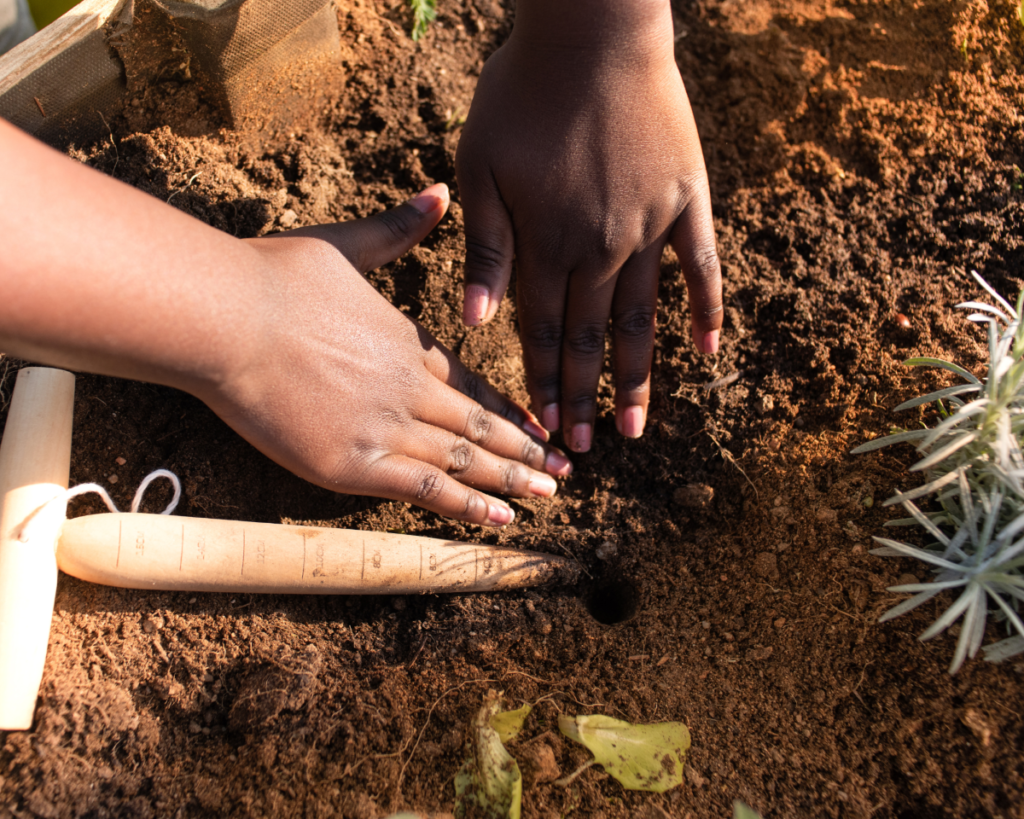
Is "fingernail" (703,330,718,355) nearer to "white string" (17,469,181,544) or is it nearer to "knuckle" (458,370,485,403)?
"knuckle" (458,370,485,403)

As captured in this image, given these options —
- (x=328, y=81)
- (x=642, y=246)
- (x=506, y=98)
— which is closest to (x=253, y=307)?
(x=506, y=98)

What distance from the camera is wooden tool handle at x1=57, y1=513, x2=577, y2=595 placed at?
158 cm

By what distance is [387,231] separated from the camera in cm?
197

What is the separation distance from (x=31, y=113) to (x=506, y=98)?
4.47 feet

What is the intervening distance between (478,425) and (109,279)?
1.02m

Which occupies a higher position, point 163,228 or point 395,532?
point 163,228

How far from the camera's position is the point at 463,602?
182 cm

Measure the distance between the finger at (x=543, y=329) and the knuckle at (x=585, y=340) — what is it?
0.04 m

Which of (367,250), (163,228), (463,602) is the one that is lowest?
(463,602)

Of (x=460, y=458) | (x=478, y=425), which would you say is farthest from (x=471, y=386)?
(x=460, y=458)

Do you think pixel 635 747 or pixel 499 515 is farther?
pixel 499 515

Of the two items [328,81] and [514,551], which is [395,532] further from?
[328,81]

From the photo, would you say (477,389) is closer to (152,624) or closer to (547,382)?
(547,382)

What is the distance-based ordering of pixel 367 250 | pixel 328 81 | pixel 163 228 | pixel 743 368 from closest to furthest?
pixel 163 228 < pixel 367 250 < pixel 743 368 < pixel 328 81
